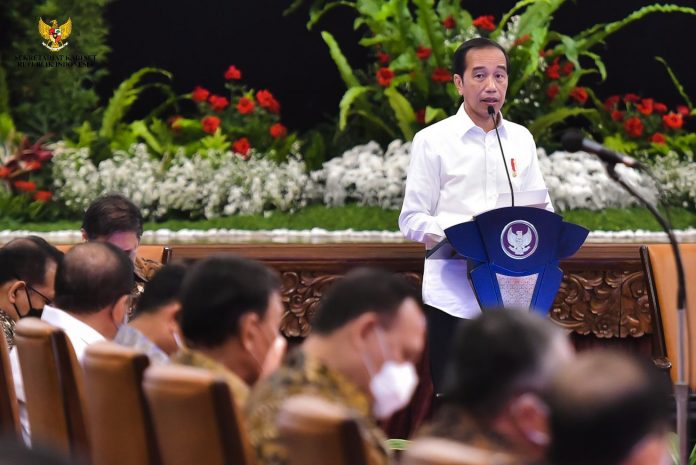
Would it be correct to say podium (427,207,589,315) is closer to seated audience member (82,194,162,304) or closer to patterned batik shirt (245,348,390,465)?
seated audience member (82,194,162,304)

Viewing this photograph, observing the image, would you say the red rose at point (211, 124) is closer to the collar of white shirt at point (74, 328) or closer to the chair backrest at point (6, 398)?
the collar of white shirt at point (74, 328)

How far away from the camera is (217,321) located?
2457 millimetres

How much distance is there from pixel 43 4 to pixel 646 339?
11.7ft

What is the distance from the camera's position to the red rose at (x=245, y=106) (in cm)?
643

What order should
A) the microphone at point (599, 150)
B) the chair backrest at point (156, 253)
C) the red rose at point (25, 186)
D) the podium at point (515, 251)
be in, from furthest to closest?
the red rose at point (25, 186) → the chair backrest at point (156, 253) → the podium at point (515, 251) → the microphone at point (599, 150)

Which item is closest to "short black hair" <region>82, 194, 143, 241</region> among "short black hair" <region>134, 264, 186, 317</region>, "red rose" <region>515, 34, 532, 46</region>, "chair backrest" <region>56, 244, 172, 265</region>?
"chair backrest" <region>56, 244, 172, 265</region>

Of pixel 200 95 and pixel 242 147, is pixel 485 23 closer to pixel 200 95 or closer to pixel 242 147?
pixel 242 147

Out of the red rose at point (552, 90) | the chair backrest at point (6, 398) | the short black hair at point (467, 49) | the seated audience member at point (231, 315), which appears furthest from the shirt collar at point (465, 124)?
the red rose at point (552, 90)

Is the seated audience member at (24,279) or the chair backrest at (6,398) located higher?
the seated audience member at (24,279)

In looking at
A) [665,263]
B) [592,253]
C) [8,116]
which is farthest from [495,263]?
[8,116]

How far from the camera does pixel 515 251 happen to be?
12.4ft

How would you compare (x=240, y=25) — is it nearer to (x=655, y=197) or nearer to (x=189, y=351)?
(x=655, y=197)

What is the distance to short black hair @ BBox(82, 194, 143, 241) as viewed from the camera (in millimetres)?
4188

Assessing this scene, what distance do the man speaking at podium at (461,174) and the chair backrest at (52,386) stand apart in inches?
58.4
